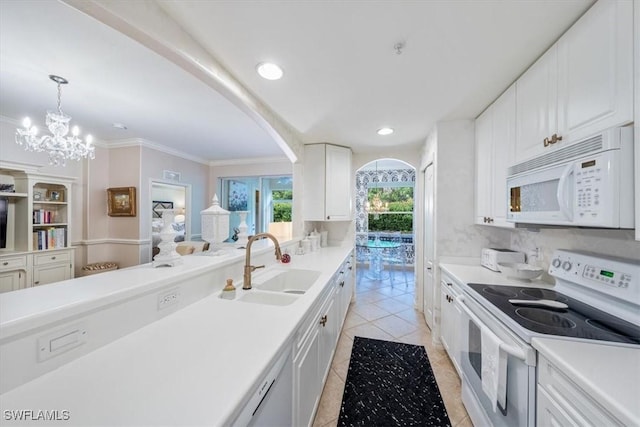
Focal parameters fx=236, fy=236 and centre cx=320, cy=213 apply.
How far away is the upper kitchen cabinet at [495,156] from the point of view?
175 cm

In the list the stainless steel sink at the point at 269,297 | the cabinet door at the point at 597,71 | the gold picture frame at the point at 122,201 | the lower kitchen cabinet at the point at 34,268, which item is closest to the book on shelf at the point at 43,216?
the lower kitchen cabinet at the point at 34,268

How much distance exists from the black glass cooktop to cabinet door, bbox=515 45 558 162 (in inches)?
35.0

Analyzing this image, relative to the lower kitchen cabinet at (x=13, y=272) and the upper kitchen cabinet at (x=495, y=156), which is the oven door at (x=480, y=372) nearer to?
the upper kitchen cabinet at (x=495, y=156)

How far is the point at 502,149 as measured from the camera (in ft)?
6.02

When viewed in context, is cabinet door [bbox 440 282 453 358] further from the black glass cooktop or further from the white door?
the black glass cooktop

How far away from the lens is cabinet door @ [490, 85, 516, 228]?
1713 mm

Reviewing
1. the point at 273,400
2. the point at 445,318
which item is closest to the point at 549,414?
the point at 273,400

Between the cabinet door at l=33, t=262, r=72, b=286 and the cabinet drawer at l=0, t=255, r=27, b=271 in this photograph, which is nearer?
the cabinet drawer at l=0, t=255, r=27, b=271

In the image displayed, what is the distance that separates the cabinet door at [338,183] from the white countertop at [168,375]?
224 cm

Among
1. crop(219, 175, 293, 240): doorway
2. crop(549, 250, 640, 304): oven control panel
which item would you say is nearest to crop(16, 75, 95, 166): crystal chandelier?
crop(219, 175, 293, 240): doorway

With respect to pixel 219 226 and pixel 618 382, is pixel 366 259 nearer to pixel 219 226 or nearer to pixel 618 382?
pixel 219 226

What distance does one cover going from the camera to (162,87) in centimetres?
236

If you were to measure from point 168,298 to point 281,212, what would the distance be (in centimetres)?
480

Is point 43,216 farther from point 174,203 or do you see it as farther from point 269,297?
point 269,297
